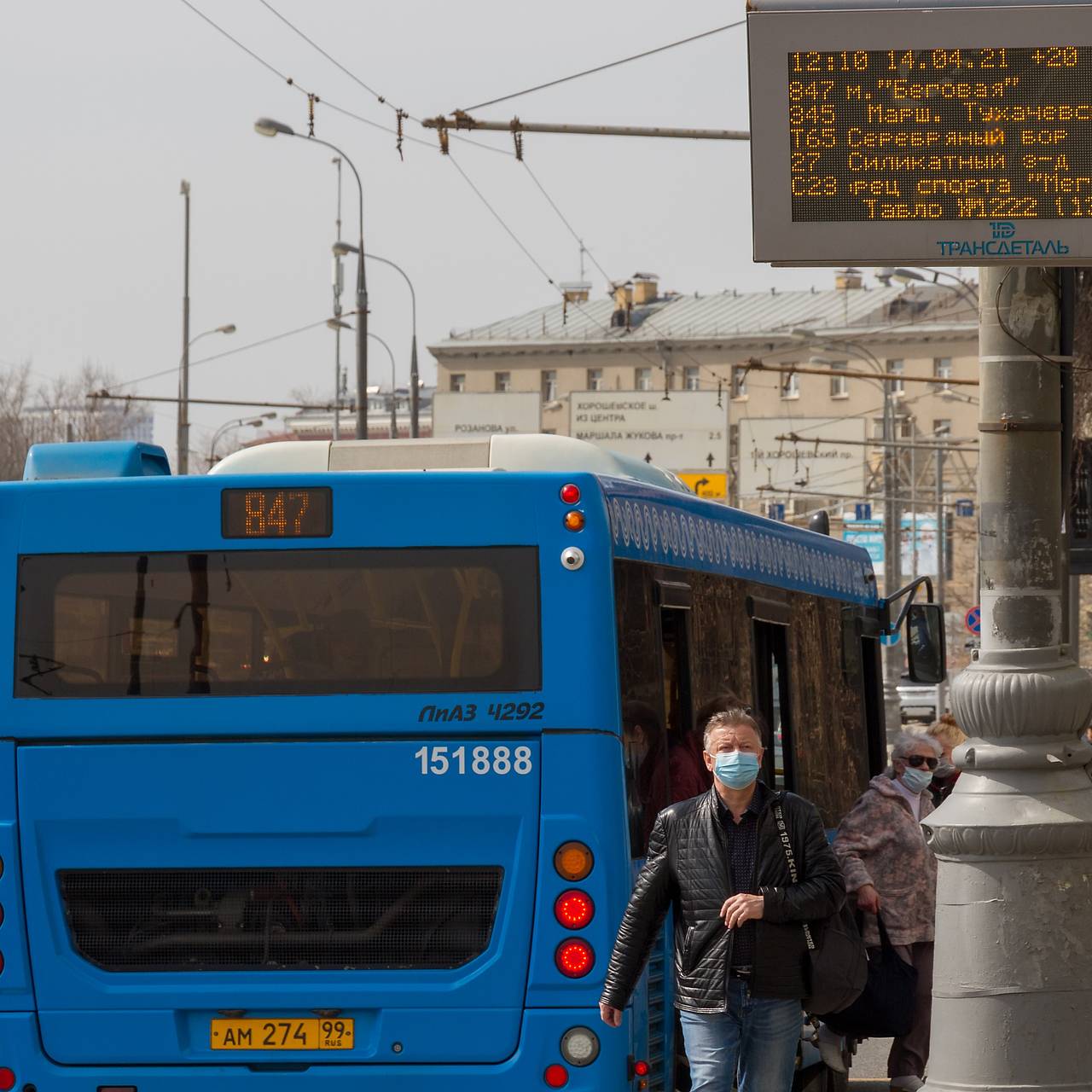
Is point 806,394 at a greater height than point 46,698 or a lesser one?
greater

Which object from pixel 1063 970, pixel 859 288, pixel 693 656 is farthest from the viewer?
pixel 859 288

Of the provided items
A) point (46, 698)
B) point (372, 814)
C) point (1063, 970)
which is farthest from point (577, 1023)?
point (46, 698)

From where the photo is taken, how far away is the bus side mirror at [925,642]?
39.2 feet

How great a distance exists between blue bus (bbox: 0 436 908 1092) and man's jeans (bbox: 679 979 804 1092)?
1.29 feet

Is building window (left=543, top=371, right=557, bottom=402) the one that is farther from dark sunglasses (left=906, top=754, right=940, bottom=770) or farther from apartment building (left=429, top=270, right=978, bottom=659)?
dark sunglasses (left=906, top=754, right=940, bottom=770)

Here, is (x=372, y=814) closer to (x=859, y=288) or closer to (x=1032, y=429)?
(x=1032, y=429)

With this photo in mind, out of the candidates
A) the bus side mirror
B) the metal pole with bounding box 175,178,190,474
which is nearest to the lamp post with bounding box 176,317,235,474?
the metal pole with bounding box 175,178,190,474

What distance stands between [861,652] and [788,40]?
581cm

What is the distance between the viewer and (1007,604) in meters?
7.02

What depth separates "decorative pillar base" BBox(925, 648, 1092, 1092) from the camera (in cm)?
680

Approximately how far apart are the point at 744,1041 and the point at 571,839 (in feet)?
2.68

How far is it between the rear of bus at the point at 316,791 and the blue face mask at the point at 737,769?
56 cm

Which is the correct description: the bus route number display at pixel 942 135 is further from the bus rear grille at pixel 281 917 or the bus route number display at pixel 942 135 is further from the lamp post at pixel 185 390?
the lamp post at pixel 185 390

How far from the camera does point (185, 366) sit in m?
47.8
